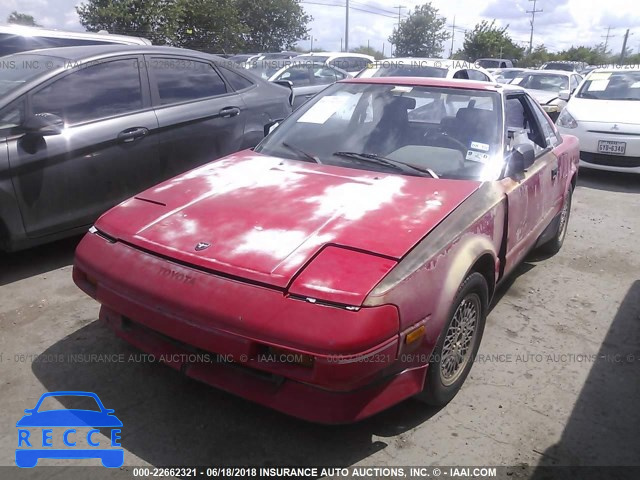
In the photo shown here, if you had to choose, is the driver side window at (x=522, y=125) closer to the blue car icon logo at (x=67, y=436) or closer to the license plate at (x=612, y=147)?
the blue car icon logo at (x=67, y=436)

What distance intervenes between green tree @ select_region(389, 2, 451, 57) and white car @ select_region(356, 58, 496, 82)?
97.2 ft

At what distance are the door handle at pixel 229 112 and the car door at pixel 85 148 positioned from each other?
0.76 metres

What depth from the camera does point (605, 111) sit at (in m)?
7.60

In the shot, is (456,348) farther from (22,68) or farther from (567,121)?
(567,121)

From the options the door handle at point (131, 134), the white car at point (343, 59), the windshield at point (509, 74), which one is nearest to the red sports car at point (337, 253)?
the door handle at point (131, 134)

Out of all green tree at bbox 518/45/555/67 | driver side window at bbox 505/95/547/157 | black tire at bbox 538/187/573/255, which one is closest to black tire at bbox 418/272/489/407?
driver side window at bbox 505/95/547/157

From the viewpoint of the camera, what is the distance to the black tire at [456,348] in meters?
2.39

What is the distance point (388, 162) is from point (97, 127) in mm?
2401

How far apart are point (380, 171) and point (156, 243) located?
1.35 meters

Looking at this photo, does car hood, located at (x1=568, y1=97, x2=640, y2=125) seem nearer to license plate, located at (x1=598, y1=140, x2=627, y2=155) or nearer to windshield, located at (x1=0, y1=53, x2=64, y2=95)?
license plate, located at (x1=598, y1=140, x2=627, y2=155)

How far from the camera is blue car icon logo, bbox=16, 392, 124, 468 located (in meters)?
2.26

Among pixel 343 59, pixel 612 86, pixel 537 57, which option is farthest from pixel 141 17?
pixel 537 57

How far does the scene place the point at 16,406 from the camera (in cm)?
255

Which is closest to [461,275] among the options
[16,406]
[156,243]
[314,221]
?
[314,221]
